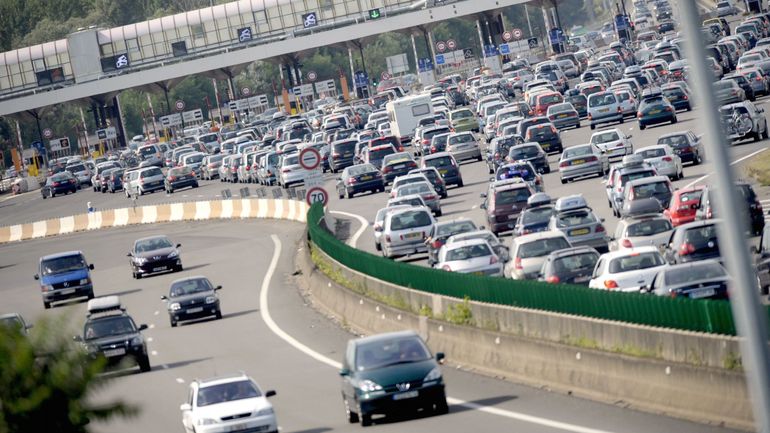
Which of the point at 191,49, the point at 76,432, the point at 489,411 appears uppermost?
the point at 191,49

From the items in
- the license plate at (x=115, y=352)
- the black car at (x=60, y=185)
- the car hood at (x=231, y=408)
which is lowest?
the car hood at (x=231, y=408)

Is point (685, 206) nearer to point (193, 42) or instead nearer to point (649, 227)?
point (649, 227)

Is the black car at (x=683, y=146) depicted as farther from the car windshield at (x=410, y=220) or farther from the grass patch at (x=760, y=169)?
the car windshield at (x=410, y=220)

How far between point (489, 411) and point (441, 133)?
52636mm

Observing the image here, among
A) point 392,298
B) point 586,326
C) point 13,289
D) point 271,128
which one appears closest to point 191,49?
point 271,128

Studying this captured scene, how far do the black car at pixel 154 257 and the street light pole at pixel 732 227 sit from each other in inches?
1850

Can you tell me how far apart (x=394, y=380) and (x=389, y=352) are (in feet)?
1.80

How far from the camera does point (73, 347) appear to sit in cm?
1267

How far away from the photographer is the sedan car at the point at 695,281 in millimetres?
25500

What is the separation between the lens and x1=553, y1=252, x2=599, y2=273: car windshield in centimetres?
3084

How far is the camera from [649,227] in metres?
33.8

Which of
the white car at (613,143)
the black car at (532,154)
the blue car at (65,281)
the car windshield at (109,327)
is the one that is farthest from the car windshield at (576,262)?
the black car at (532,154)

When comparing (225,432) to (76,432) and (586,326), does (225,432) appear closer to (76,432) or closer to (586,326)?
(586,326)

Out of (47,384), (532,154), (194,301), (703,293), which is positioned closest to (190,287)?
(194,301)
